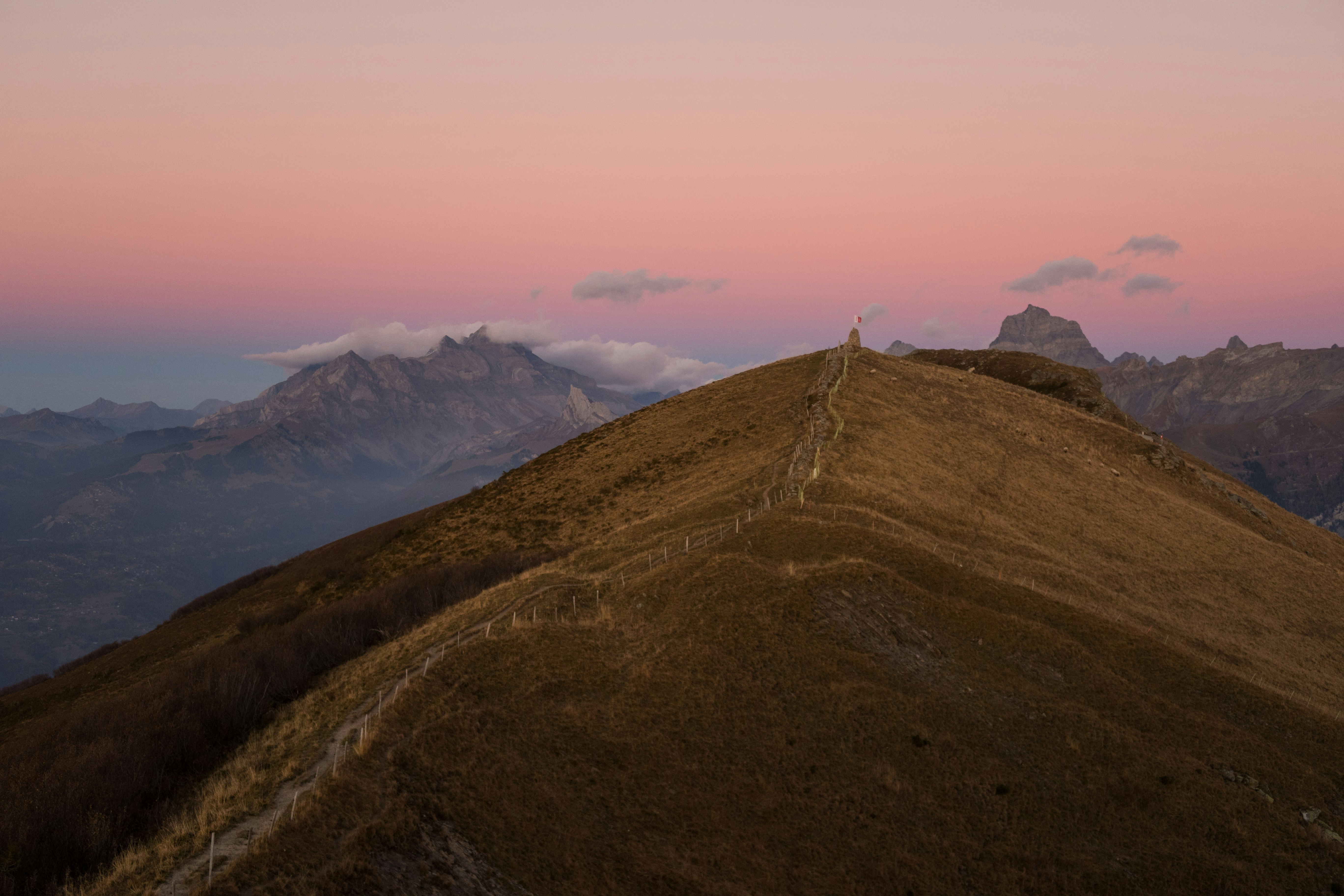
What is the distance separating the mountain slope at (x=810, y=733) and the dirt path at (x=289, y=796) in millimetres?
196

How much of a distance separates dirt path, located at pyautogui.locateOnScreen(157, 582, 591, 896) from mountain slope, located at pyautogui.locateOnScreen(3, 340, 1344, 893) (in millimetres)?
196

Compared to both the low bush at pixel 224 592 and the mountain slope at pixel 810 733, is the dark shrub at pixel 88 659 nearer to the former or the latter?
the low bush at pixel 224 592

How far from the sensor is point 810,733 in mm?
23312

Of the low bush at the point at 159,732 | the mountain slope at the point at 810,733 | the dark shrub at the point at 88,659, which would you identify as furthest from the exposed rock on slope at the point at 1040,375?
the dark shrub at the point at 88,659

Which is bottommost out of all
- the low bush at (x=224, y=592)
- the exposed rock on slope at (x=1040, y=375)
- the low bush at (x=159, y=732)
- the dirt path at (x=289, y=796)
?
the low bush at (x=224, y=592)

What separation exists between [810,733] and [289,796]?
1651 cm

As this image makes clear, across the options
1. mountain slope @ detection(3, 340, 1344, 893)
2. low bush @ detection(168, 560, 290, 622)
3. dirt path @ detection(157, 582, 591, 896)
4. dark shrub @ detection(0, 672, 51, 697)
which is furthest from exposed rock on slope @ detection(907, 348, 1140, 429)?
dark shrub @ detection(0, 672, 51, 697)

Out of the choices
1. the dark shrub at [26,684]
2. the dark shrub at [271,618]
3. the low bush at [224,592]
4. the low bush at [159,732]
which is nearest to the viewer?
the low bush at [159,732]

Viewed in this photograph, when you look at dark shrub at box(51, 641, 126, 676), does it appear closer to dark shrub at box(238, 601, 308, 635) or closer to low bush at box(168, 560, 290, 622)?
low bush at box(168, 560, 290, 622)

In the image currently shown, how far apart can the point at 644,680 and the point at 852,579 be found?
10.8 meters

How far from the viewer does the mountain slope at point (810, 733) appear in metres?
18.3

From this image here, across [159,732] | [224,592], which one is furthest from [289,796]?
[224,592]

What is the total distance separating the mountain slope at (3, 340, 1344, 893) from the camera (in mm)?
18328

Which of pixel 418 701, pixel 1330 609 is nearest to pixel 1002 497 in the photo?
pixel 1330 609
